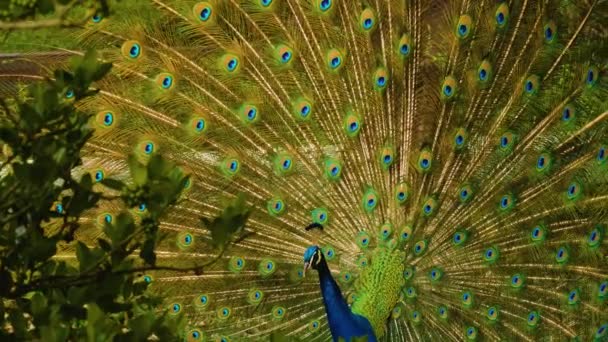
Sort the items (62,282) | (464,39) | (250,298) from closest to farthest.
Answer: (62,282), (464,39), (250,298)

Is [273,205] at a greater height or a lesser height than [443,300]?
greater

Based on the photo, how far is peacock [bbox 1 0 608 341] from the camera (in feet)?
16.6

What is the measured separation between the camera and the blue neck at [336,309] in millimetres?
4711

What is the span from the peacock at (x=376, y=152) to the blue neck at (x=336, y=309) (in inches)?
4.9

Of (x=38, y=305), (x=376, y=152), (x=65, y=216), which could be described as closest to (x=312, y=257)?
(x=376, y=152)

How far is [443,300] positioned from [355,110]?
0.98 meters

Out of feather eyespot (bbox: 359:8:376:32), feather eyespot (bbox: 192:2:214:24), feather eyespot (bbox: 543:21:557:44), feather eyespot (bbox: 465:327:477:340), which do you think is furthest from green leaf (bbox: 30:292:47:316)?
feather eyespot (bbox: 465:327:477:340)

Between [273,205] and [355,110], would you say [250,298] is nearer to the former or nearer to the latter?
[273,205]

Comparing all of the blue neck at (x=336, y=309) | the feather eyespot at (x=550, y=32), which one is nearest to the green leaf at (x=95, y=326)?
the blue neck at (x=336, y=309)

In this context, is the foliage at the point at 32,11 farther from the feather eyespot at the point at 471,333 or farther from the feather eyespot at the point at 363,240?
the feather eyespot at the point at 471,333

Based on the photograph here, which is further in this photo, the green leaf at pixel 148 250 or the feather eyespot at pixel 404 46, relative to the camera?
the feather eyespot at pixel 404 46

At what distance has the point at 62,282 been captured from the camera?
175 centimetres

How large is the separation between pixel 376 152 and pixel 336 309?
0.84m

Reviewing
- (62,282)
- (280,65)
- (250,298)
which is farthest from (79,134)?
(250,298)
